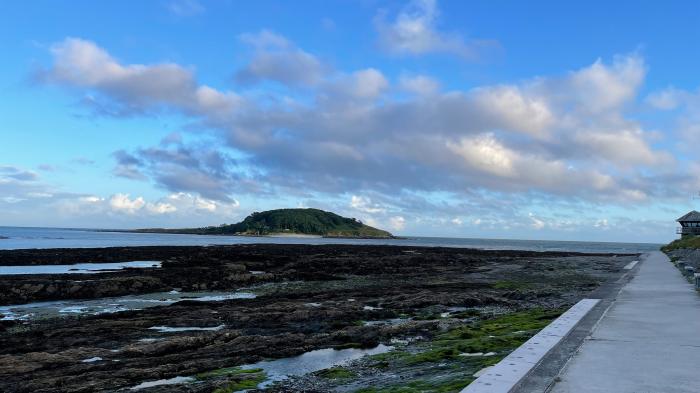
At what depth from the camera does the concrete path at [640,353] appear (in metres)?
5.92

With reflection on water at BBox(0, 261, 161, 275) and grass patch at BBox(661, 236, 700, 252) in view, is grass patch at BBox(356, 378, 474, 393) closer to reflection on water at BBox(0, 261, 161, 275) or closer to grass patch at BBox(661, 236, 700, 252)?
reflection on water at BBox(0, 261, 161, 275)

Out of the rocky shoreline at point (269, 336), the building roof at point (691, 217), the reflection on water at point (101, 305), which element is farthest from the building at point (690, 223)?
the reflection on water at point (101, 305)

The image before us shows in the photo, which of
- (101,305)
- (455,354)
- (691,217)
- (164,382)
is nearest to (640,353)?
(455,354)

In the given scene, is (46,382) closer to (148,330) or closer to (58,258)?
(148,330)

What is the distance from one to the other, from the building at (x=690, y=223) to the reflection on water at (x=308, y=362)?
253ft

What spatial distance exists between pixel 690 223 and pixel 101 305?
78.8 meters

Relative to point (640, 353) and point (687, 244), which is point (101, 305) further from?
point (687, 244)

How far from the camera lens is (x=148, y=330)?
14.2 m

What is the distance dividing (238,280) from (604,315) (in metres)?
22.4

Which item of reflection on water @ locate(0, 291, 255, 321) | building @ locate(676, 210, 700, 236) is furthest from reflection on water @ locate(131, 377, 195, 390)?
building @ locate(676, 210, 700, 236)

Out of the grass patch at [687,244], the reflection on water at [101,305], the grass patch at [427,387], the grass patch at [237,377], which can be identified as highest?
the grass patch at [687,244]

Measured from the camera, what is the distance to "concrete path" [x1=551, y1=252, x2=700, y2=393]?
19.4ft

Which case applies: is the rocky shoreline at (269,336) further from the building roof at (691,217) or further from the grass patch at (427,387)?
the building roof at (691,217)

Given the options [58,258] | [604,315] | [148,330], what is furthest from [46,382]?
[58,258]
